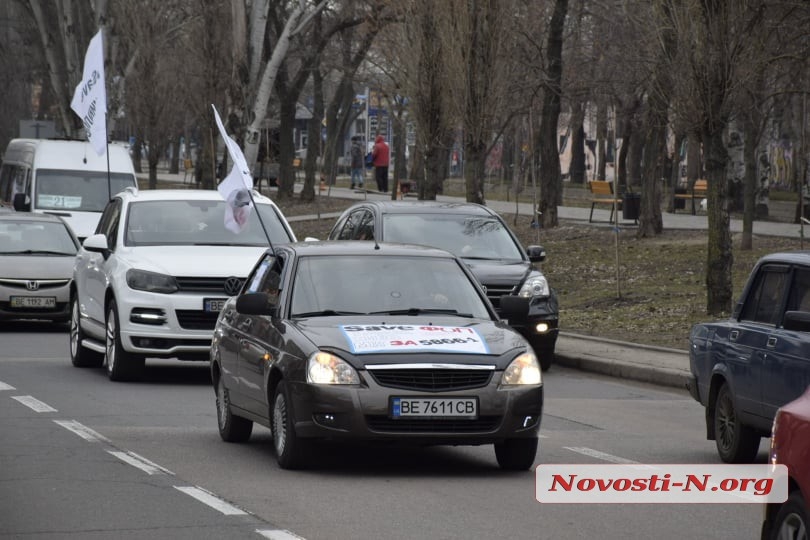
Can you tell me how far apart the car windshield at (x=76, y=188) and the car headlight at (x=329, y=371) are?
786 inches

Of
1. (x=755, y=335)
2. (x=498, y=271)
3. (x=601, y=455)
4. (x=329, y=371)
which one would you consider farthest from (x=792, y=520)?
(x=498, y=271)

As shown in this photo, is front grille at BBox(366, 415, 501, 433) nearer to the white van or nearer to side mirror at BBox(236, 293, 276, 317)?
side mirror at BBox(236, 293, 276, 317)

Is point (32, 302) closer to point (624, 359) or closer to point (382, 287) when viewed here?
point (624, 359)

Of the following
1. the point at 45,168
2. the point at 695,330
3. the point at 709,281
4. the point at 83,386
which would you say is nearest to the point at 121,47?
the point at 45,168

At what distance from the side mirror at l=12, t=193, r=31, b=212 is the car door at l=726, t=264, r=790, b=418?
1960 centimetres

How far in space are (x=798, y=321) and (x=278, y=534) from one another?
3332 mm

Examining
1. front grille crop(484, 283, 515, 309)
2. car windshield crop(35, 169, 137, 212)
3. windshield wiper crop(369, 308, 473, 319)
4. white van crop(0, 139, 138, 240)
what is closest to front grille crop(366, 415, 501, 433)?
windshield wiper crop(369, 308, 473, 319)

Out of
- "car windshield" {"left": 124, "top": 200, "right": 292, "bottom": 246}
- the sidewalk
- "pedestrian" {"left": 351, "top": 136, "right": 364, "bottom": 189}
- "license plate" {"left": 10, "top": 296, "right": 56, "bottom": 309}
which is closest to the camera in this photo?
"car windshield" {"left": 124, "top": 200, "right": 292, "bottom": 246}

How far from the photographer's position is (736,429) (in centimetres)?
1088

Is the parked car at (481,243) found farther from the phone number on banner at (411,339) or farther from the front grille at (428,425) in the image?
the front grille at (428,425)

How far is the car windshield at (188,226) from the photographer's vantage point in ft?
56.0

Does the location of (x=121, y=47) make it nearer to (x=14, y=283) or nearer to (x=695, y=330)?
(x=14, y=283)

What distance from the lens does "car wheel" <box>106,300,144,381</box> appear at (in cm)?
1614

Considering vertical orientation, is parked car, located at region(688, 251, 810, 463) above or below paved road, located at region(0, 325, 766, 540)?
above
